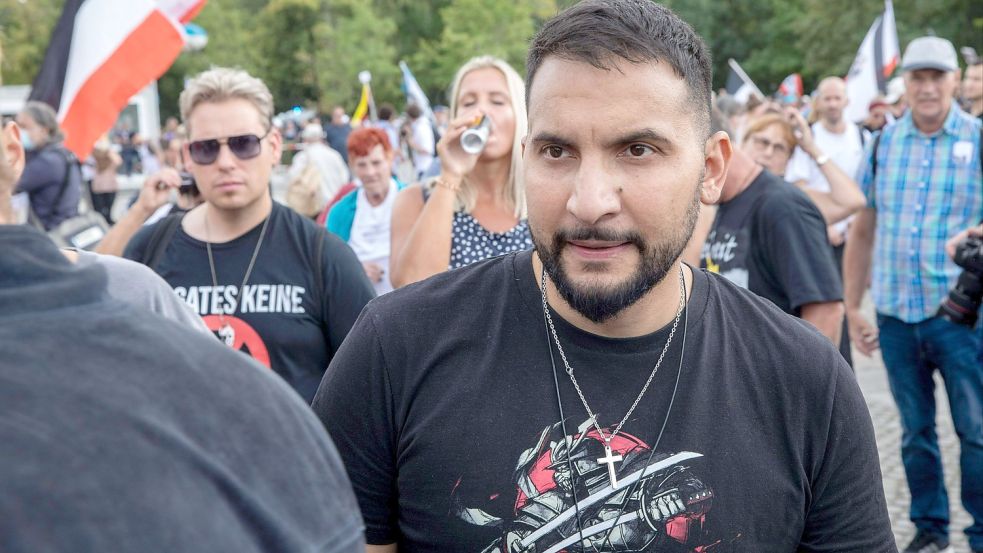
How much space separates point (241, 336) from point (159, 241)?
563mm

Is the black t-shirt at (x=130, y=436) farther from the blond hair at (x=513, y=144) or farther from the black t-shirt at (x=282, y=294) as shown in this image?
the blond hair at (x=513, y=144)

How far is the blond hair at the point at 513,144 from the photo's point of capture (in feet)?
14.6

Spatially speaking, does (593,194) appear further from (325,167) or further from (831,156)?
(831,156)

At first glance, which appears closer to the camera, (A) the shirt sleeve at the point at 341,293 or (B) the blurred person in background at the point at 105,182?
(A) the shirt sleeve at the point at 341,293

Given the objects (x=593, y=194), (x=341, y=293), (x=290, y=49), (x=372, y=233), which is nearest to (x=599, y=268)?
(x=593, y=194)

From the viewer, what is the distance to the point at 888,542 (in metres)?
1.96

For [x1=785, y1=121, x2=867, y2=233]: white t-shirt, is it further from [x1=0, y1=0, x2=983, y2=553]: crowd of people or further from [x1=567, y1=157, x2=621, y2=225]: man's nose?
[x1=567, y1=157, x2=621, y2=225]: man's nose

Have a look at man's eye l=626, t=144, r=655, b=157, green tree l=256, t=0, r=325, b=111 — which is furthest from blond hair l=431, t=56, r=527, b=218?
green tree l=256, t=0, r=325, b=111

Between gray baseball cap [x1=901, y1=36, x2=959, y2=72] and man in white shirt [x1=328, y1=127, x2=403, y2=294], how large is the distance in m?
3.08

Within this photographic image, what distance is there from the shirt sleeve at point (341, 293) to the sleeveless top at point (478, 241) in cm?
54

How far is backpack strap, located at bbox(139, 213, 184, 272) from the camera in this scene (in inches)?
157

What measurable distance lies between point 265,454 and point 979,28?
44924 mm

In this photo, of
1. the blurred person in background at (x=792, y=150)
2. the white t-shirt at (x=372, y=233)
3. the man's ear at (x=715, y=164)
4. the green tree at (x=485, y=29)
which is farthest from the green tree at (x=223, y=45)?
the man's ear at (x=715, y=164)

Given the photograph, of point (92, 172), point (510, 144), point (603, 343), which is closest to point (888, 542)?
point (603, 343)
